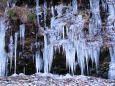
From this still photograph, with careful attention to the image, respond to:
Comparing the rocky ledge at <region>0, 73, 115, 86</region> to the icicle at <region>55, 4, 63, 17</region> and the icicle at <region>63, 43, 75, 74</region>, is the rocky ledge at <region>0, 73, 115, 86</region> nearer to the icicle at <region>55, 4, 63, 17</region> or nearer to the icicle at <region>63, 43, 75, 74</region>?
the icicle at <region>63, 43, 75, 74</region>

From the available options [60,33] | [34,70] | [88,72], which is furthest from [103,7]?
[34,70]

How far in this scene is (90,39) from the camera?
10305mm

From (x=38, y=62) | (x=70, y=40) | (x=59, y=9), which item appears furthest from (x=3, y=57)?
(x=59, y=9)

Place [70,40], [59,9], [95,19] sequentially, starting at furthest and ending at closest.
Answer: [59,9] < [95,19] < [70,40]

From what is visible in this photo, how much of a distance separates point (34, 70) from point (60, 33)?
2.68 meters

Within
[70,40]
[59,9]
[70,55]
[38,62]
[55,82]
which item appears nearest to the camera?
[55,82]

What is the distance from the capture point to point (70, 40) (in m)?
10.3

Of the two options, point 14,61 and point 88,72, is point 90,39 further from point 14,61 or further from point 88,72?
point 14,61

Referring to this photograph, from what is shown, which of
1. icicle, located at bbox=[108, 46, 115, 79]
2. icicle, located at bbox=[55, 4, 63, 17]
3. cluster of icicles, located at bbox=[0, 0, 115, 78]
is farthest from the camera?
icicle, located at bbox=[55, 4, 63, 17]

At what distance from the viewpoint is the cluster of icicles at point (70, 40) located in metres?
10.1

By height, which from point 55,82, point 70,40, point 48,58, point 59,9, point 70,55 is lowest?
point 55,82

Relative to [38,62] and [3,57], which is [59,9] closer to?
[38,62]

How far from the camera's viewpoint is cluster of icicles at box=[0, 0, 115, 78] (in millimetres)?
10086

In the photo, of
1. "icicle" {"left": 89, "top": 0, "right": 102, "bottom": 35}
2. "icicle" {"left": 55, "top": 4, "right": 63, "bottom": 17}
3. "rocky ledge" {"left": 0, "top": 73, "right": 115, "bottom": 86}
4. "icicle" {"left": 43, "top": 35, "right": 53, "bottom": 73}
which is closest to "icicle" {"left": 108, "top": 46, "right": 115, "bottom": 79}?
"rocky ledge" {"left": 0, "top": 73, "right": 115, "bottom": 86}
